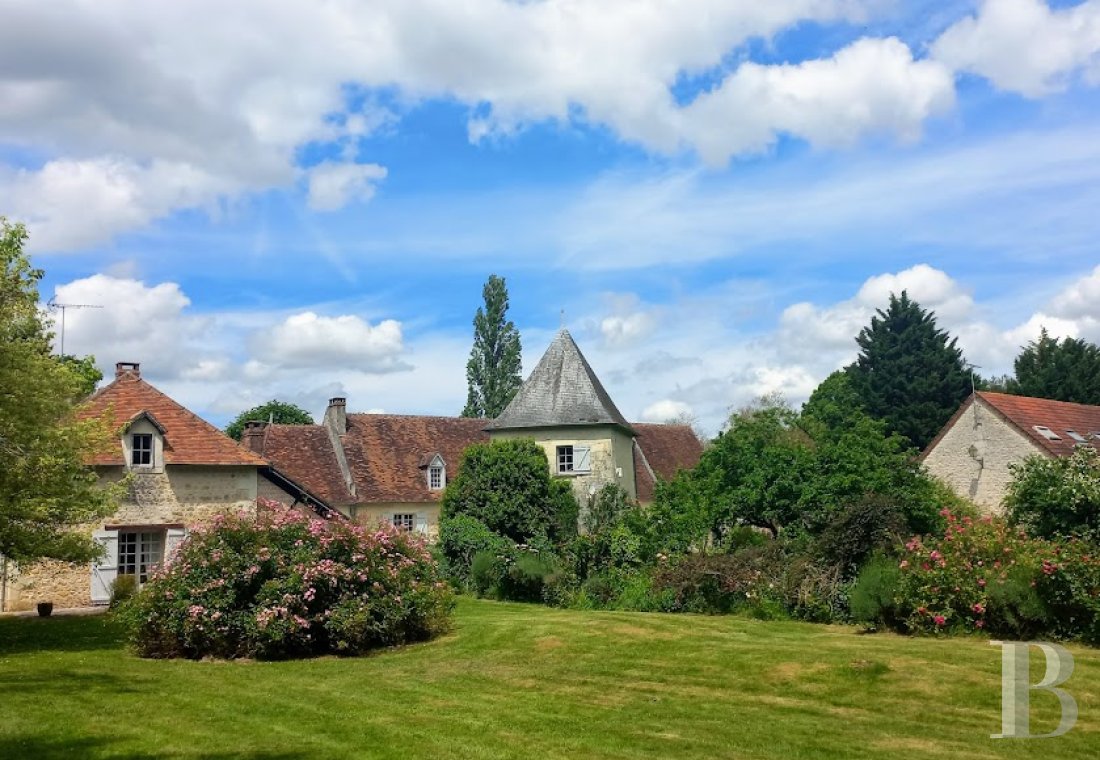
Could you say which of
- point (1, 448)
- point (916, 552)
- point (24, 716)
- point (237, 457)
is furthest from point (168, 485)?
point (916, 552)

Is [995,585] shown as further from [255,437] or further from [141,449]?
[255,437]

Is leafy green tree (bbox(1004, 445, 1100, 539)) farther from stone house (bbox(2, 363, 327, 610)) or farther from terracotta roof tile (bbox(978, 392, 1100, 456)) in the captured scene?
stone house (bbox(2, 363, 327, 610))

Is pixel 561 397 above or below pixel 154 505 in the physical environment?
above

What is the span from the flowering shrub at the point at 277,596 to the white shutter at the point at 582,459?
16343 millimetres

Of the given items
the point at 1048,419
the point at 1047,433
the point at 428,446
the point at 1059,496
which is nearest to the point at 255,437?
the point at 428,446

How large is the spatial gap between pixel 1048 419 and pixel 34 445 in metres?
30.0

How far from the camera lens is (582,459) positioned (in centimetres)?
3162

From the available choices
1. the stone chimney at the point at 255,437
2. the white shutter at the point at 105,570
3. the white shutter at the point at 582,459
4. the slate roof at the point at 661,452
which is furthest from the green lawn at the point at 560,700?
the slate roof at the point at 661,452

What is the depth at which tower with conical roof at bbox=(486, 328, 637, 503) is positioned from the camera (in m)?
31.6

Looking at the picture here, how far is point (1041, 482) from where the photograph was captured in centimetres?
1758

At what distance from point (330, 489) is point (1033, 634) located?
24051 millimetres

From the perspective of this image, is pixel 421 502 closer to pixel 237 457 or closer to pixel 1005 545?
pixel 237 457

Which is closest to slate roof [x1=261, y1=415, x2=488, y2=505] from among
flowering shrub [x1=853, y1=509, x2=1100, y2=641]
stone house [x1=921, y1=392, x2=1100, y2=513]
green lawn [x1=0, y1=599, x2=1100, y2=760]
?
stone house [x1=921, y1=392, x2=1100, y2=513]

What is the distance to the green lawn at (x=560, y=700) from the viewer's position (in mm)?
8156
